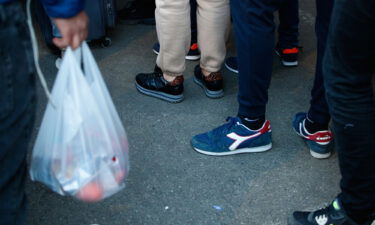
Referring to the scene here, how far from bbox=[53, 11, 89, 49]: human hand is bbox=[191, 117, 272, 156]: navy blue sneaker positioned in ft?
3.48

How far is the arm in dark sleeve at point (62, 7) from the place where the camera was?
1.16 m

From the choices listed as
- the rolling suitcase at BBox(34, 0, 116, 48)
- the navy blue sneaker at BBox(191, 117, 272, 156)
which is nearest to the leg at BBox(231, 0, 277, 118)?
the navy blue sneaker at BBox(191, 117, 272, 156)

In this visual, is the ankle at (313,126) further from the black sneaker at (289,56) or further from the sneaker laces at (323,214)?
the black sneaker at (289,56)

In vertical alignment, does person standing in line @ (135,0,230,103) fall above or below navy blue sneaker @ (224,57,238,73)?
above

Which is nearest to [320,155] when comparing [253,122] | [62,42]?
[253,122]

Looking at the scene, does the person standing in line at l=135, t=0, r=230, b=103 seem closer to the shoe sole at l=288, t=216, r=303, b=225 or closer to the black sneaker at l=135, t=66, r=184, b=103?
the black sneaker at l=135, t=66, r=184, b=103

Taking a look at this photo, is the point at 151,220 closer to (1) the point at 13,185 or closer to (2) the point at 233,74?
(1) the point at 13,185

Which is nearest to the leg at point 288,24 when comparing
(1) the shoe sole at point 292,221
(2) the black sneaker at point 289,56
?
(2) the black sneaker at point 289,56

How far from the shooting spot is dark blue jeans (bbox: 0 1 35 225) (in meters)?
1.05

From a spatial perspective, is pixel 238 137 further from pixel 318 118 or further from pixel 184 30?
pixel 184 30

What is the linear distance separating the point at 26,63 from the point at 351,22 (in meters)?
0.88

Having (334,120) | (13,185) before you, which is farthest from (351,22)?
(13,185)

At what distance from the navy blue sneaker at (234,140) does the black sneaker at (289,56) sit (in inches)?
33.8

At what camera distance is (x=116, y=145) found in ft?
4.67
